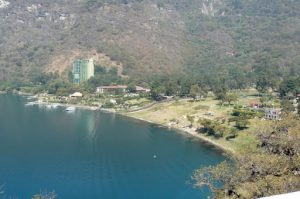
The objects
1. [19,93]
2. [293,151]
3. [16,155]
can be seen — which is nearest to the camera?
[293,151]

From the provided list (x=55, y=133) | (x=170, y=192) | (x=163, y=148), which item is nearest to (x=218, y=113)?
(x=163, y=148)

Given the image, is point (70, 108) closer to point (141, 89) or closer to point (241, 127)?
point (141, 89)

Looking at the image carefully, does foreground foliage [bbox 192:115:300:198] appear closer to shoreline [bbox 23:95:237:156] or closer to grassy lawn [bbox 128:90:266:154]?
shoreline [bbox 23:95:237:156]

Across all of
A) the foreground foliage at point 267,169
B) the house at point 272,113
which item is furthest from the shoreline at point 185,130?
the foreground foliage at point 267,169

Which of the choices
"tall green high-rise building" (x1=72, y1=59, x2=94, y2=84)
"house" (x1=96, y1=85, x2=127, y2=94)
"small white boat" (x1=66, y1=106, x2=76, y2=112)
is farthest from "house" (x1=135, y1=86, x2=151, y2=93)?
"tall green high-rise building" (x1=72, y1=59, x2=94, y2=84)

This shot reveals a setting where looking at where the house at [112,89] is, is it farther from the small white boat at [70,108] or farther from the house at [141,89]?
the small white boat at [70,108]

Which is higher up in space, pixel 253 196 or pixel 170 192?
pixel 253 196

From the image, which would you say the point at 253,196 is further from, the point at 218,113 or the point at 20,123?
the point at 20,123
